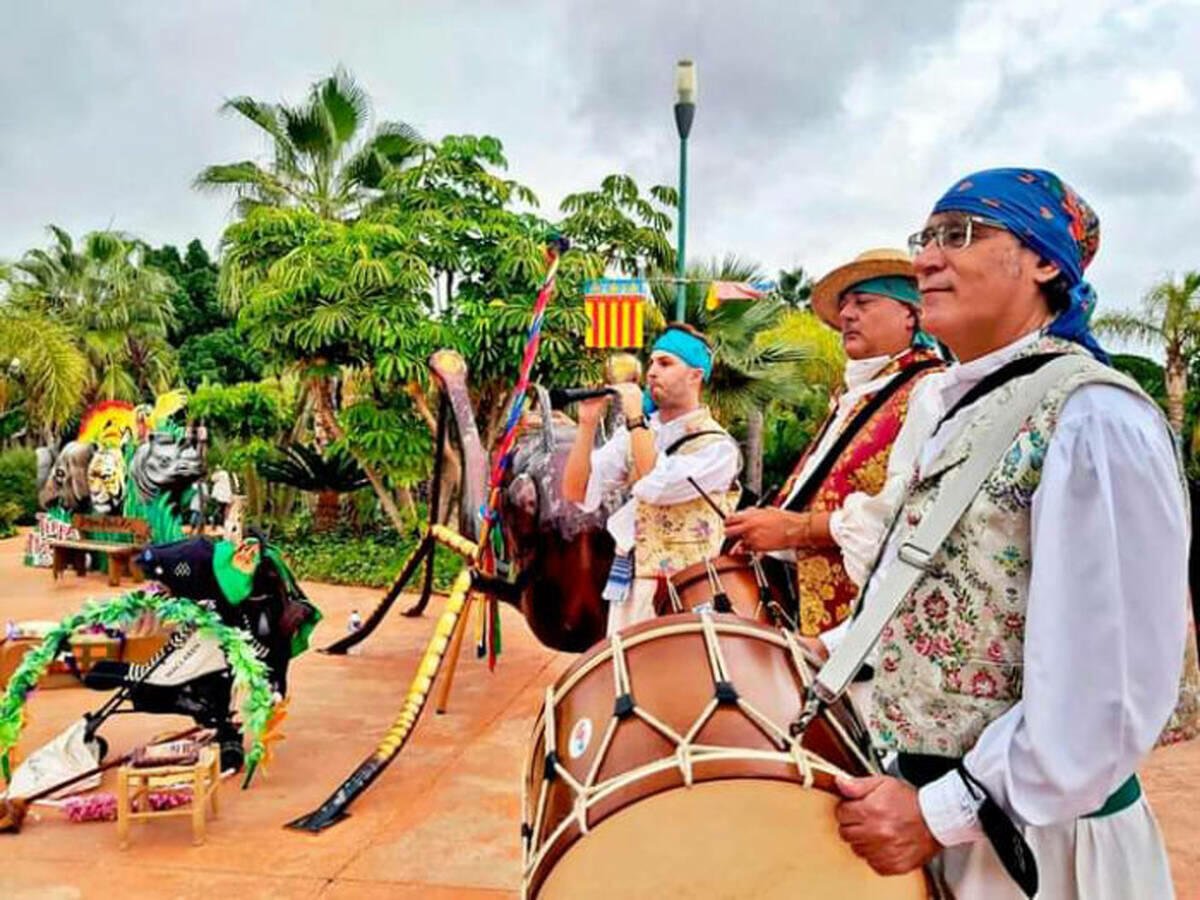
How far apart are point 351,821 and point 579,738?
2.54 metres

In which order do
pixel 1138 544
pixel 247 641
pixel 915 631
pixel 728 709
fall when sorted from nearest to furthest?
pixel 1138 544 → pixel 915 631 → pixel 728 709 → pixel 247 641

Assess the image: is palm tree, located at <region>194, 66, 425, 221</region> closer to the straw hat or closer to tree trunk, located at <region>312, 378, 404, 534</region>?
tree trunk, located at <region>312, 378, 404, 534</region>

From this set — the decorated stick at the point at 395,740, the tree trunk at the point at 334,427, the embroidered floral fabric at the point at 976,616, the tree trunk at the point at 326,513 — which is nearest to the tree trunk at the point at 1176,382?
the tree trunk at the point at 334,427

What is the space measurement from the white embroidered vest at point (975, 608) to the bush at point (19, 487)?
18075mm

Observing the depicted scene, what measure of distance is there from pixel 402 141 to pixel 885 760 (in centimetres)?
1539

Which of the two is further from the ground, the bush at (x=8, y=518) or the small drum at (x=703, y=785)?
the small drum at (x=703, y=785)

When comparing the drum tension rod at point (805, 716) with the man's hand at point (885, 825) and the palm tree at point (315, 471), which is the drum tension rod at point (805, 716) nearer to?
the man's hand at point (885, 825)

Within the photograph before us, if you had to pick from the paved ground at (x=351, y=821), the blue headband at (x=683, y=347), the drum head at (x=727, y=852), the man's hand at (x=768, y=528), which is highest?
the blue headband at (x=683, y=347)

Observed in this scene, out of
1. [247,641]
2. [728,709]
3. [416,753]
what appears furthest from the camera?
[416,753]

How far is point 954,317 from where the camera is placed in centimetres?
137

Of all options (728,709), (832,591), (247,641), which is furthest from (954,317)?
(247,641)

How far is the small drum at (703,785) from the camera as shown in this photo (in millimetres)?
1312

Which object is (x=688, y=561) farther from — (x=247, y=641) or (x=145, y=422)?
(x=145, y=422)

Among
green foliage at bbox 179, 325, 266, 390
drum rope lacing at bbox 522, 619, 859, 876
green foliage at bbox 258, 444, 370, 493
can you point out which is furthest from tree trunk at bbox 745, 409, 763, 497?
green foliage at bbox 179, 325, 266, 390
